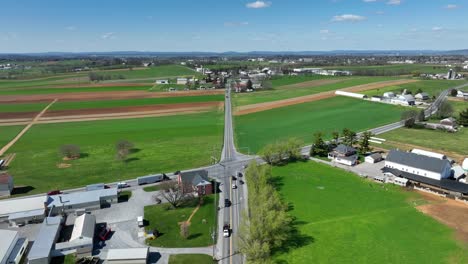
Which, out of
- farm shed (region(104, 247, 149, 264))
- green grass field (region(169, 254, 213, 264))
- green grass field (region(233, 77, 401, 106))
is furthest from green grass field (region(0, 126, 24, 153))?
green grass field (region(233, 77, 401, 106))

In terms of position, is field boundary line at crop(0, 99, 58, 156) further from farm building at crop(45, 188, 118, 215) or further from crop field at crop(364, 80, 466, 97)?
crop field at crop(364, 80, 466, 97)

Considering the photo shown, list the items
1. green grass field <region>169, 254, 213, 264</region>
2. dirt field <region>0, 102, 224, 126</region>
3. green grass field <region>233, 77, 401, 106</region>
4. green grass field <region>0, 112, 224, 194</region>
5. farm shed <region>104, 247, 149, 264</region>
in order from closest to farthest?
farm shed <region>104, 247, 149, 264</region> → green grass field <region>169, 254, 213, 264</region> → green grass field <region>0, 112, 224, 194</region> → dirt field <region>0, 102, 224, 126</region> → green grass field <region>233, 77, 401, 106</region>

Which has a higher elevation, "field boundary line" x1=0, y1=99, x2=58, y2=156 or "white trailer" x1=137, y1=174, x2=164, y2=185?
"field boundary line" x1=0, y1=99, x2=58, y2=156

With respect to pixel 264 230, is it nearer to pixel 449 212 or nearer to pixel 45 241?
pixel 45 241

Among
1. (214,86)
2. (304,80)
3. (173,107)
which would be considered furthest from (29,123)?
(304,80)

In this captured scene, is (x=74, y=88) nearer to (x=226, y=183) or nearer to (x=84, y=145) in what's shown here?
(x=84, y=145)

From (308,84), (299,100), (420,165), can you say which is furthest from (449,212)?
(308,84)

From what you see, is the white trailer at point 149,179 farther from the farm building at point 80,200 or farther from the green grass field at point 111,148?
the farm building at point 80,200
